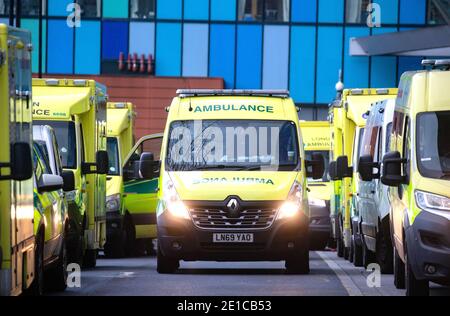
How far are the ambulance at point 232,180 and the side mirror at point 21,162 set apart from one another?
8321mm

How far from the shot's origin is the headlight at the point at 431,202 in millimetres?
14141

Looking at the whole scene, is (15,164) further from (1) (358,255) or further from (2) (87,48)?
(2) (87,48)

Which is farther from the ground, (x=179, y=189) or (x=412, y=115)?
(x=412, y=115)

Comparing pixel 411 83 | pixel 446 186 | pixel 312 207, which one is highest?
pixel 411 83

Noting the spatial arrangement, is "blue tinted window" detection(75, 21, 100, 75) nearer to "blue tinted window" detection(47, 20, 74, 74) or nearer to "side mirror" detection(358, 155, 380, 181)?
"blue tinted window" detection(47, 20, 74, 74)

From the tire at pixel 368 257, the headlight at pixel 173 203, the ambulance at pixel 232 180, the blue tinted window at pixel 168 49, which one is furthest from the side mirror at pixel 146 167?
the blue tinted window at pixel 168 49

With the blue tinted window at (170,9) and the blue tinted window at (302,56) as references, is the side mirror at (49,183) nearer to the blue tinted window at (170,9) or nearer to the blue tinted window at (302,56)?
the blue tinted window at (170,9)

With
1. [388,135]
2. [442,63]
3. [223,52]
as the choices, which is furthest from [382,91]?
[223,52]

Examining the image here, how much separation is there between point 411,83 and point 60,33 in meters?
45.1

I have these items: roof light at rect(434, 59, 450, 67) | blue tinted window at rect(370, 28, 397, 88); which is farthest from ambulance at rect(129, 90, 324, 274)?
blue tinted window at rect(370, 28, 397, 88)

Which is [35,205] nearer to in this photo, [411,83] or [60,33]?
[411,83]

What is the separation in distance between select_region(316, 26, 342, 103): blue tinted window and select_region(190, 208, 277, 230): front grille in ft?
133
